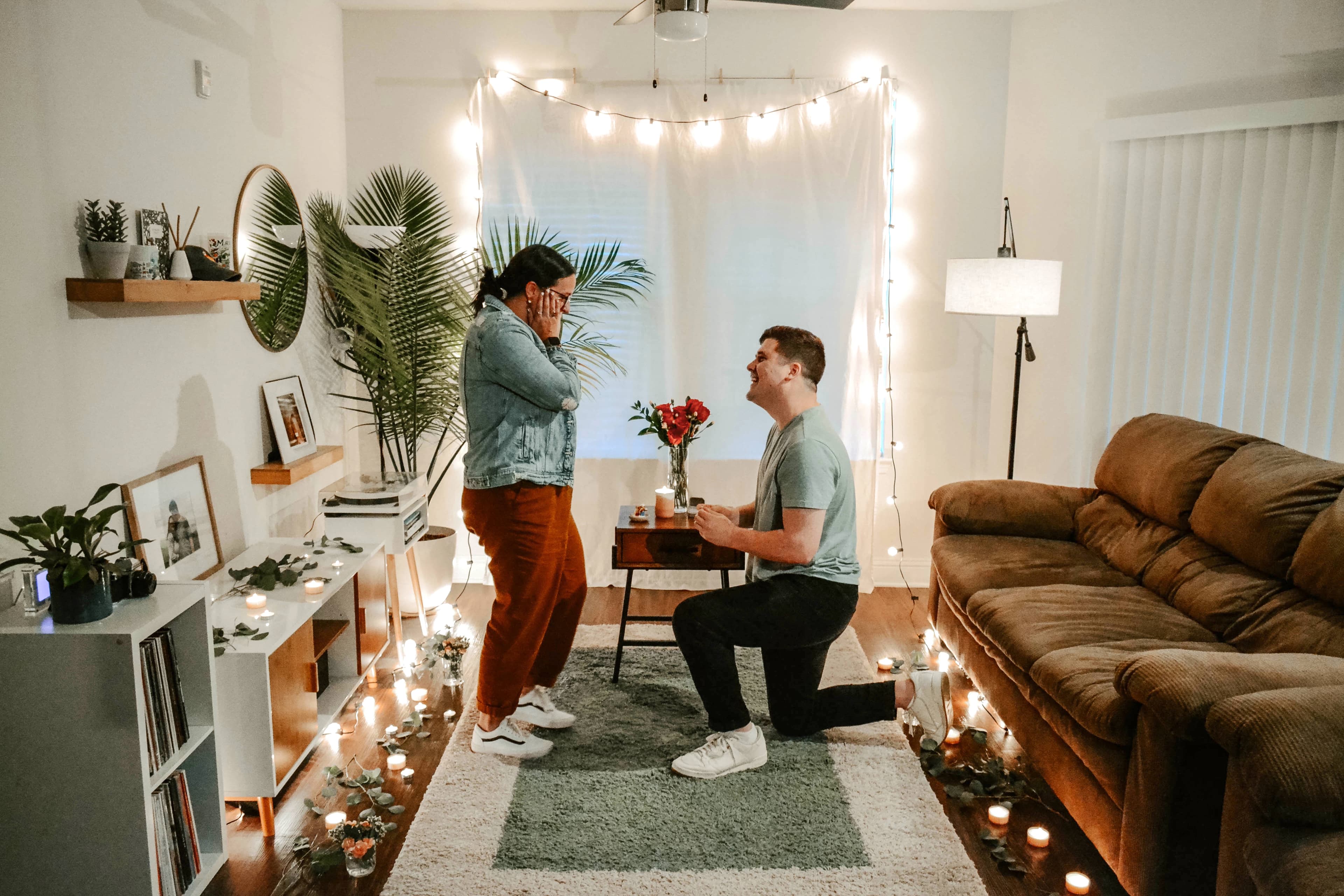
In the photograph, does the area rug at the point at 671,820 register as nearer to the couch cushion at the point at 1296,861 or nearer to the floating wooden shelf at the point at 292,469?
the couch cushion at the point at 1296,861

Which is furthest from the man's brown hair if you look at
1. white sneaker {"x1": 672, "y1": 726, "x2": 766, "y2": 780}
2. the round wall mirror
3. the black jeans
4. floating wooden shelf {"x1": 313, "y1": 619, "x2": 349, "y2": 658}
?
the round wall mirror

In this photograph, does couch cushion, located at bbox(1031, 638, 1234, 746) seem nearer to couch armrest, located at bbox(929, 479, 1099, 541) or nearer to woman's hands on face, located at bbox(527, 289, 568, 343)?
couch armrest, located at bbox(929, 479, 1099, 541)

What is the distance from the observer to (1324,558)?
7.58 feet

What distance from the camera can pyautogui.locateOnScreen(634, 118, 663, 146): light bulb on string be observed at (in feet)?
13.9

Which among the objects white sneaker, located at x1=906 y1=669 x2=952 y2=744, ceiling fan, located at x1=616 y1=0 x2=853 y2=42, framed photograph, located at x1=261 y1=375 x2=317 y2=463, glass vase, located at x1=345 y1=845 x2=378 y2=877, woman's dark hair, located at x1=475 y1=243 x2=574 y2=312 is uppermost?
ceiling fan, located at x1=616 y1=0 x2=853 y2=42

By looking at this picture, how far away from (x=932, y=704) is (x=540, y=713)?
1.17 meters

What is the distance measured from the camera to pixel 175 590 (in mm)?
2074

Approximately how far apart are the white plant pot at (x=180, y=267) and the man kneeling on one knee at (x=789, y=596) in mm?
1571

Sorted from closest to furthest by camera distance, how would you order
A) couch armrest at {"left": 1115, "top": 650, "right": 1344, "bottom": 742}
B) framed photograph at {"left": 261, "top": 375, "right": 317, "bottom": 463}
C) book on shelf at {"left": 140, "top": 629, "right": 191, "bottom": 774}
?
couch armrest at {"left": 1115, "top": 650, "right": 1344, "bottom": 742} → book on shelf at {"left": 140, "top": 629, "right": 191, "bottom": 774} → framed photograph at {"left": 261, "top": 375, "right": 317, "bottom": 463}

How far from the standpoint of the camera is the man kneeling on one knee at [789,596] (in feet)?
8.27

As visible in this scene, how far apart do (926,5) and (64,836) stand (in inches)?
164

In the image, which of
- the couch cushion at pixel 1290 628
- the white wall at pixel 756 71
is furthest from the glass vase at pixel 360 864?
the white wall at pixel 756 71

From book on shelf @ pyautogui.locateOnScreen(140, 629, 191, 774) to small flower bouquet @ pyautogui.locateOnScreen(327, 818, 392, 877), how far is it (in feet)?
1.36

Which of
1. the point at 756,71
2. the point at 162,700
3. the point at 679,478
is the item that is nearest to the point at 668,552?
the point at 679,478
